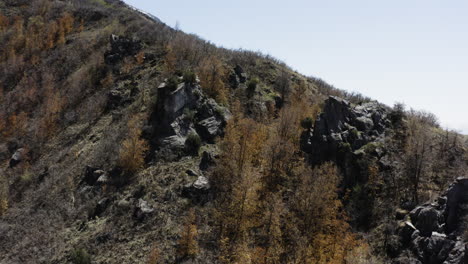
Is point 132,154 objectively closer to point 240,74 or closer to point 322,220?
point 322,220

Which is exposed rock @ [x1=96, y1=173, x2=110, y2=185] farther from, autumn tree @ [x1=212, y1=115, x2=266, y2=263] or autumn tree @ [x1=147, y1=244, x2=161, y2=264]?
autumn tree @ [x1=212, y1=115, x2=266, y2=263]

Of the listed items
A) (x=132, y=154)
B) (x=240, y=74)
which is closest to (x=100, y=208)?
(x=132, y=154)

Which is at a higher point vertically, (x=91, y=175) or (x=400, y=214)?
(x=400, y=214)

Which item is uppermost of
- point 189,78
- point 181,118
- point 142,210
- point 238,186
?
point 189,78

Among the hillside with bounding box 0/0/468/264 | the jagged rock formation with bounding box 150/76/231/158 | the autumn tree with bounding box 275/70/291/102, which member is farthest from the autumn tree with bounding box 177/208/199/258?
the autumn tree with bounding box 275/70/291/102

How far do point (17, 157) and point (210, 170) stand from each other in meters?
32.5

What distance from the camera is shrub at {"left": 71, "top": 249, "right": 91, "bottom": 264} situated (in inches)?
1293

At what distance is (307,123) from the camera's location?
169 feet

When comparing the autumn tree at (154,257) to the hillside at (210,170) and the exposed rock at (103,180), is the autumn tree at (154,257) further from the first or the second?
the exposed rock at (103,180)

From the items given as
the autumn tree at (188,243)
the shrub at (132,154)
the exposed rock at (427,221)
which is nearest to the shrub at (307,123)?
the exposed rock at (427,221)

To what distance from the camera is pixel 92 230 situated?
3759cm

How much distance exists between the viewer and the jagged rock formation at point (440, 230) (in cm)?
3107

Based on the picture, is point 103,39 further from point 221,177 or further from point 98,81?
point 221,177

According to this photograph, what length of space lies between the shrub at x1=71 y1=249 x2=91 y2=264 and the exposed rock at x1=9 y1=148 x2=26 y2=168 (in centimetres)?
2631
